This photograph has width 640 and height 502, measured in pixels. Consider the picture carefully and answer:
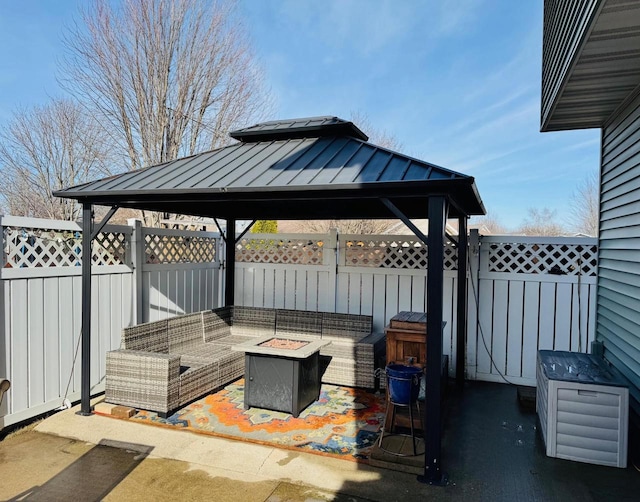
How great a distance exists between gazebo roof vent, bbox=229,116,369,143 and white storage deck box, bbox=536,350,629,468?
2.86 metres

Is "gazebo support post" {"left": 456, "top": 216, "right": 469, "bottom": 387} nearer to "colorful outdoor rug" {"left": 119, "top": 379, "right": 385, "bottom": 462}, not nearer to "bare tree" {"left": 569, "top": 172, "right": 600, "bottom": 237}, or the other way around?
"colorful outdoor rug" {"left": 119, "top": 379, "right": 385, "bottom": 462}

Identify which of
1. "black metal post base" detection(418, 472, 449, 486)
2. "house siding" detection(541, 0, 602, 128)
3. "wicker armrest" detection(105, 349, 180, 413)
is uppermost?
"house siding" detection(541, 0, 602, 128)

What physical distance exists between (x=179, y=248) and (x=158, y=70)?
13.4 ft

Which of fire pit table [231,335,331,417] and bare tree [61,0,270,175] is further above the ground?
bare tree [61,0,270,175]

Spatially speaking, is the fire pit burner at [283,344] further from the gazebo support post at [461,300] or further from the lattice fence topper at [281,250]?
the gazebo support post at [461,300]

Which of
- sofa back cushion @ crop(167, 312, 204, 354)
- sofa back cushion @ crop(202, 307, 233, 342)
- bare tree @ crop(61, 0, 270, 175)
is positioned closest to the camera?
sofa back cushion @ crop(167, 312, 204, 354)

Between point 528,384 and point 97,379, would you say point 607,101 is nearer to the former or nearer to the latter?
point 528,384

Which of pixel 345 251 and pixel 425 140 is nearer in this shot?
pixel 345 251

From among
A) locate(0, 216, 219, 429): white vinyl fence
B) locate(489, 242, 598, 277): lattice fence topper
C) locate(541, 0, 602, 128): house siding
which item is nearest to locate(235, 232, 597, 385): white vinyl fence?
locate(489, 242, 598, 277): lattice fence topper

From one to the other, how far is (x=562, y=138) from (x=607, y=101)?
58.7ft

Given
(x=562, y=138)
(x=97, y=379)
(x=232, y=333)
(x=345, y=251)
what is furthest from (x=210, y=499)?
(x=562, y=138)

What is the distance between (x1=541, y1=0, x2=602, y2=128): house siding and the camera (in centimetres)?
256

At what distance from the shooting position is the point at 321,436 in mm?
3471

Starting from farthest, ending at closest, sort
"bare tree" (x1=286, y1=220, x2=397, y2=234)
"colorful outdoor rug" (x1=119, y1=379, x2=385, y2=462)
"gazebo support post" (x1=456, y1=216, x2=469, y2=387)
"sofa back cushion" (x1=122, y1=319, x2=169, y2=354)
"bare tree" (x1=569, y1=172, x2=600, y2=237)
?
"bare tree" (x1=569, y1=172, x2=600, y2=237)
"bare tree" (x1=286, y1=220, x2=397, y2=234)
"gazebo support post" (x1=456, y1=216, x2=469, y2=387)
"sofa back cushion" (x1=122, y1=319, x2=169, y2=354)
"colorful outdoor rug" (x1=119, y1=379, x2=385, y2=462)
